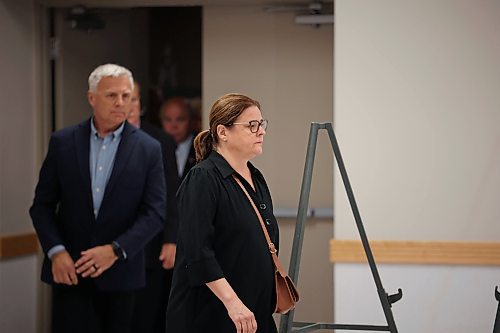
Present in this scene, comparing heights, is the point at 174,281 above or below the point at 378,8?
below

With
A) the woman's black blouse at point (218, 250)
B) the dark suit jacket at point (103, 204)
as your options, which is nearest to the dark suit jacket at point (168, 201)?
the dark suit jacket at point (103, 204)

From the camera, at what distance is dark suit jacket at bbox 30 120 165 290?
185 inches

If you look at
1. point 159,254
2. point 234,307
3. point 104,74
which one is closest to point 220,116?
point 234,307

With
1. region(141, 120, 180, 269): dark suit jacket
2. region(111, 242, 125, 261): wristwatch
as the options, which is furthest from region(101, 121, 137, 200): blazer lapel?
region(141, 120, 180, 269): dark suit jacket

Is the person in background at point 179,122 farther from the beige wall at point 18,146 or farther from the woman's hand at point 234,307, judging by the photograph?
the woman's hand at point 234,307

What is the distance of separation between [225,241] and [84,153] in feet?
4.74

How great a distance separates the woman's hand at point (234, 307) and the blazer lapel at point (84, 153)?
1.46 metres

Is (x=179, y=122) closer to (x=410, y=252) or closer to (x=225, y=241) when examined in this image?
(x=410, y=252)

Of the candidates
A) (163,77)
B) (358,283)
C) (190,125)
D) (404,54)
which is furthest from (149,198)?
(163,77)

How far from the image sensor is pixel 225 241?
3516mm

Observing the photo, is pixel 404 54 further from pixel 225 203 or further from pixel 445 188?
pixel 225 203

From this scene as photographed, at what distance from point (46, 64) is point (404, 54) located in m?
2.25

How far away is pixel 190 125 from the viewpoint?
22.5 ft

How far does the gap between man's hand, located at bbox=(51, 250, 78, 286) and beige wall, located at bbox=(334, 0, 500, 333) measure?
1.36 m
